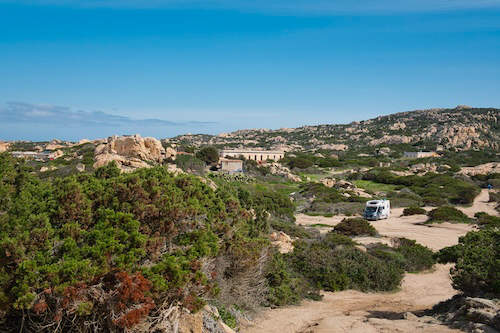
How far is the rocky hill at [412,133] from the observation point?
102 metres

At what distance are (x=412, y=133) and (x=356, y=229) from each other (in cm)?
10387

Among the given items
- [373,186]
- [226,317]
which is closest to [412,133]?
[373,186]

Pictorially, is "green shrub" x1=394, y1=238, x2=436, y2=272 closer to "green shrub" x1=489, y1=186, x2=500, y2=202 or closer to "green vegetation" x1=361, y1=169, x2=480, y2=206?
"green vegetation" x1=361, y1=169, x2=480, y2=206

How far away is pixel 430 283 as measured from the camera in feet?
49.7

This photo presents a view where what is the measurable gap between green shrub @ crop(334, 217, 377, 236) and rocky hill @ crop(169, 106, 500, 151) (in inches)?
3100

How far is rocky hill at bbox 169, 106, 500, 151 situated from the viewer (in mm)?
101812

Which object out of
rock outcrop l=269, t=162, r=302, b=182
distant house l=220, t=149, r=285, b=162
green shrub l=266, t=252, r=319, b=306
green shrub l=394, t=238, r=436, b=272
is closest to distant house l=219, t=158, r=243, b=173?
rock outcrop l=269, t=162, r=302, b=182

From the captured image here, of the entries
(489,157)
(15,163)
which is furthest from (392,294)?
(489,157)

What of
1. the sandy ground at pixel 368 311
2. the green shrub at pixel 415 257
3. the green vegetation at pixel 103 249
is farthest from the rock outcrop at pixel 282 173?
the green vegetation at pixel 103 249

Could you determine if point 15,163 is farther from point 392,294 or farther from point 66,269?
point 392,294

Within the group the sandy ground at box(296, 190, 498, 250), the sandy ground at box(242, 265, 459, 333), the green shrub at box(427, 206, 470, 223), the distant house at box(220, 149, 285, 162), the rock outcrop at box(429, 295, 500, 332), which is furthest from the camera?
the distant house at box(220, 149, 285, 162)

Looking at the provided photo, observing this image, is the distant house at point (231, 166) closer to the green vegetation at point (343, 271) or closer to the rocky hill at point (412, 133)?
the green vegetation at point (343, 271)

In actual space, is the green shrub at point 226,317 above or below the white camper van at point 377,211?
above

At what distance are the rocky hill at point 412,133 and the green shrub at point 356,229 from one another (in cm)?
7875
